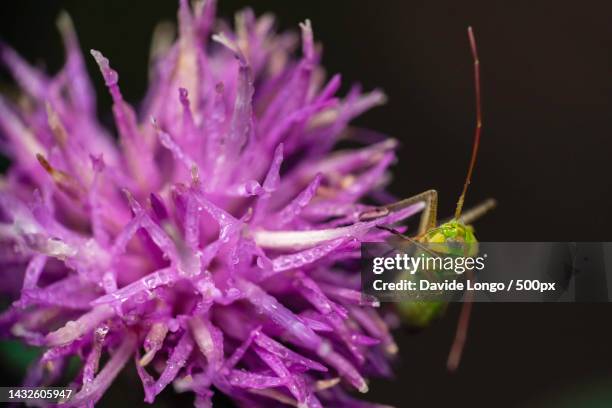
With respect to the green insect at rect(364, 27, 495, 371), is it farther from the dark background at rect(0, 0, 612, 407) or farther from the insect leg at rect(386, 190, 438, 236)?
the dark background at rect(0, 0, 612, 407)

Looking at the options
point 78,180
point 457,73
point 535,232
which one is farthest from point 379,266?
point 457,73

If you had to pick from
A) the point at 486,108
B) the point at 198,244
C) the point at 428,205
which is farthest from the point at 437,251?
the point at 486,108

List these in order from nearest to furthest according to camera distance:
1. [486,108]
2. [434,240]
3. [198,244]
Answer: [198,244] → [434,240] → [486,108]

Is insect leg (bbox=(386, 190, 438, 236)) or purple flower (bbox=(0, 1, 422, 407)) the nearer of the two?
purple flower (bbox=(0, 1, 422, 407))

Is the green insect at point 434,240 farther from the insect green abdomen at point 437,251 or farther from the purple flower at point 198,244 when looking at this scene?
the purple flower at point 198,244

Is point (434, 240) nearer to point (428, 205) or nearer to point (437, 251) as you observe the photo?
point (437, 251)

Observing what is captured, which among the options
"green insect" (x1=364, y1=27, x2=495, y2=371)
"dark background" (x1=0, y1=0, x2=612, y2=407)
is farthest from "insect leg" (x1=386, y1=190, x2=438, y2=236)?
"dark background" (x1=0, y1=0, x2=612, y2=407)

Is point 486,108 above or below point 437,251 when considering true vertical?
above

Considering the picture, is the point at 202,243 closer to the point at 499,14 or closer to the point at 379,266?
the point at 379,266
